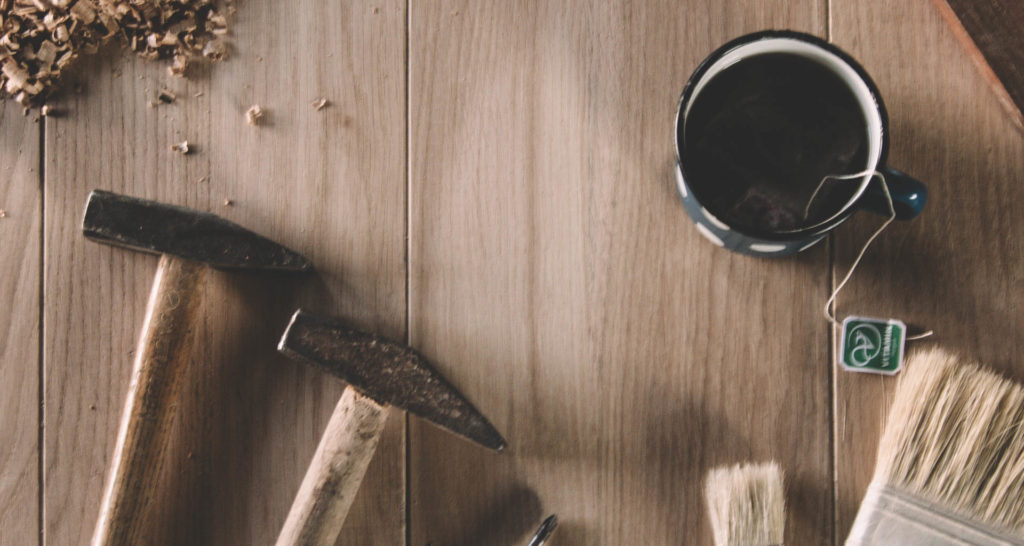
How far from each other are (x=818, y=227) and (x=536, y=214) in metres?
0.24

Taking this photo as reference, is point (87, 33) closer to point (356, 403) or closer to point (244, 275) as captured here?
point (244, 275)

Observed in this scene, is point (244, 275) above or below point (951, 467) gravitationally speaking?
above

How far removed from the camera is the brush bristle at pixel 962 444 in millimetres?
599

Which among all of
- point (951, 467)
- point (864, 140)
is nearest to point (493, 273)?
point (864, 140)

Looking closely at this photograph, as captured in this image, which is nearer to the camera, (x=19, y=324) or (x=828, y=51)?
(x=828, y=51)

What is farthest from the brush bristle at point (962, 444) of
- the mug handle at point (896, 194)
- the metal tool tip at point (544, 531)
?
the metal tool tip at point (544, 531)

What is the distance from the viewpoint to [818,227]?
0.53 meters

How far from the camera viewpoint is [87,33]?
65cm

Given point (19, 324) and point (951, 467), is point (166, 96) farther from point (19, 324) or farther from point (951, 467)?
point (951, 467)

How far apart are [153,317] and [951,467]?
69 centimetres

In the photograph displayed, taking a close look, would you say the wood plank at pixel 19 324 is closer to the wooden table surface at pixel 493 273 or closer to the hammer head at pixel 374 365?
the wooden table surface at pixel 493 273

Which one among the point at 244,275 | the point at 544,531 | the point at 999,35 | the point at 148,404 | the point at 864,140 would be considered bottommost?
the point at 544,531

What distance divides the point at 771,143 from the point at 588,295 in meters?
0.20

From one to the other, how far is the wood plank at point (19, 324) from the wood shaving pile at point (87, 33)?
4 cm
